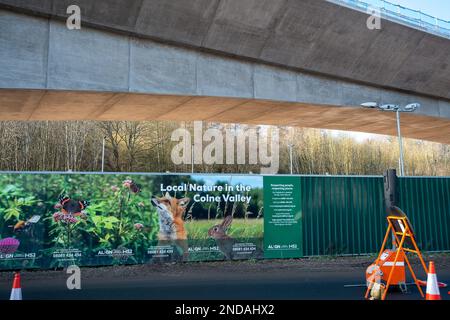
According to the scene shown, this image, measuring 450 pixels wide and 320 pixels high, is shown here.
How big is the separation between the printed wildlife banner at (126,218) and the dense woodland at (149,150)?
21.1 metres

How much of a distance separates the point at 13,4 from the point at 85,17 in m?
1.99

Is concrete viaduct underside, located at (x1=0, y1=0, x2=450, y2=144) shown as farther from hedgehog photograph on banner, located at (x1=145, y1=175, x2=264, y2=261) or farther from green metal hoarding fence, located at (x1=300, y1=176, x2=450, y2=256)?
green metal hoarding fence, located at (x1=300, y1=176, x2=450, y2=256)

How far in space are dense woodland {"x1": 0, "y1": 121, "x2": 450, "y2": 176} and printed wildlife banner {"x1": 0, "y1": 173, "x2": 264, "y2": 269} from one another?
21090 millimetres

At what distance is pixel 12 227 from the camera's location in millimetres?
11484

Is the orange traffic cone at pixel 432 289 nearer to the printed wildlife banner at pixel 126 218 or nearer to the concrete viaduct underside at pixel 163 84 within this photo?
the printed wildlife banner at pixel 126 218

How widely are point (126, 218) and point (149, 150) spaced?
2428cm

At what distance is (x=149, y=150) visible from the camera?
36.3m

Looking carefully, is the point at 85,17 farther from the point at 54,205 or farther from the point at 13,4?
the point at 54,205

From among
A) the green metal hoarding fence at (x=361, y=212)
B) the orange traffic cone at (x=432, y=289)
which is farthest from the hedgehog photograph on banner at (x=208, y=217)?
the orange traffic cone at (x=432, y=289)

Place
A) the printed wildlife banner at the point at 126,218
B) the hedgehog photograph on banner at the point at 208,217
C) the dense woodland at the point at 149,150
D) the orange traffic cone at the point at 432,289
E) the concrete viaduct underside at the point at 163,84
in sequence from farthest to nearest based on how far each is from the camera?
the dense woodland at the point at 149,150
the concrete viaduct underside at the point at 163,84
the hedgehog photograph on banner at the point at 208,217
the printed wildlife banner at the point at 126,218
the orange traffic cone at the point at 432,289

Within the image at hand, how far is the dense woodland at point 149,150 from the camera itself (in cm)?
3155

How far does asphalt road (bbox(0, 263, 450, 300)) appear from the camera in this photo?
323 inches

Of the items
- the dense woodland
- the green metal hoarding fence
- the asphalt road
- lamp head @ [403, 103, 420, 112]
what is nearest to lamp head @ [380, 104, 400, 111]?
lamp head @ [403, 103, 420, 112]

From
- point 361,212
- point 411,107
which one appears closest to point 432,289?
point 361,212
